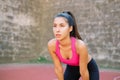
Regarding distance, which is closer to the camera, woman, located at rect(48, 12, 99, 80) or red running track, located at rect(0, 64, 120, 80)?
woman, located at rect(48, 12, 99, 80)

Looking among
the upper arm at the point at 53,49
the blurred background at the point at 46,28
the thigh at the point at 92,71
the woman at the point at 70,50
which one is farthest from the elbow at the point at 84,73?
the blurred background at the point at 46,28

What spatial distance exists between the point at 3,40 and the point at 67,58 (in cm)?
665

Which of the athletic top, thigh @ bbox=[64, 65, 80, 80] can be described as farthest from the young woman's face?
thigh @ bbox=[64, 65, 80, 80]

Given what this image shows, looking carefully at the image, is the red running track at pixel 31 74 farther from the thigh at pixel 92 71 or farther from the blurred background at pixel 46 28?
the thigh at pixel 92 71

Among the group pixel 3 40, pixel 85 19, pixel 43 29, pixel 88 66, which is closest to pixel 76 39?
pixel 88 66

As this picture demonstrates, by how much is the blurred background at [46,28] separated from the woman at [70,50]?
6416mm

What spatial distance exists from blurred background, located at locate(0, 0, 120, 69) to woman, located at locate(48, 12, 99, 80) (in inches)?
253

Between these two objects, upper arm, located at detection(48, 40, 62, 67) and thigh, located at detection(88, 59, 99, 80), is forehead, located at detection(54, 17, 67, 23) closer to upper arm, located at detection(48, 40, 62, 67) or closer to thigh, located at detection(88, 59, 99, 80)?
upper arm, located at detection(48, 40, 62, 67)

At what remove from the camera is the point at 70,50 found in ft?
6.87

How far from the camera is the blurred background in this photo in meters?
8.62

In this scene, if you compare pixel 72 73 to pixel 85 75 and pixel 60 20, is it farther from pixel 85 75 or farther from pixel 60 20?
pixel 60 20

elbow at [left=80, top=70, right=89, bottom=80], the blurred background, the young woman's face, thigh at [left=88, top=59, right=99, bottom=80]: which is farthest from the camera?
the blurred background

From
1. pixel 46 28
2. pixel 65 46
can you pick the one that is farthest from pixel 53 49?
pixel 46 28

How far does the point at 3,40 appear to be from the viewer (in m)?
8.46
